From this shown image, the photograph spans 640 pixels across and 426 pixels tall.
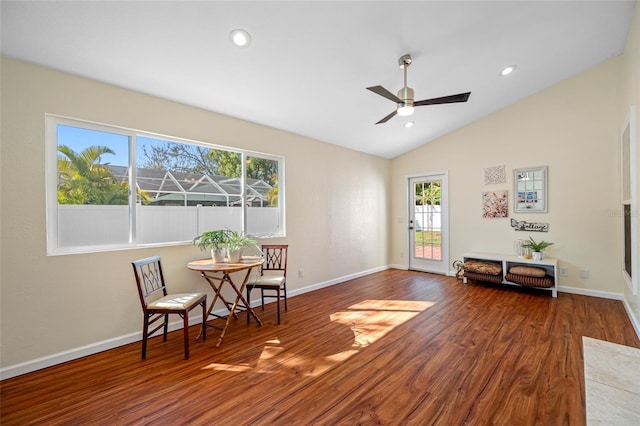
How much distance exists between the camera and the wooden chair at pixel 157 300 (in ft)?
8.05

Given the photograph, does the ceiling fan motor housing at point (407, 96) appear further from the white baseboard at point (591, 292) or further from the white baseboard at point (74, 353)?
the white baseboard at point (591, 292)

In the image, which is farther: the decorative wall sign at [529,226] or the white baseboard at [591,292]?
the decorative wall sign at [529,226]

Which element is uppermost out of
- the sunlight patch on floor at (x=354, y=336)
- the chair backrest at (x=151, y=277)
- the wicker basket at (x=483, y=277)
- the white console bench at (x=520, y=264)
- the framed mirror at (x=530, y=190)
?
the framed mirror at (x=530, y=190)

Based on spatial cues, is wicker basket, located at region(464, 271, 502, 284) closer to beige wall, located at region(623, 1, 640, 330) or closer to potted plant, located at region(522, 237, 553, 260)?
potted plant, located at region(522, 237, 553, 260)

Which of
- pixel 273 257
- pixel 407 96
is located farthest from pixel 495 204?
pixel 273 257

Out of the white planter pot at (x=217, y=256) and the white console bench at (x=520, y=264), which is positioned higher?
the white planter pot at (x=217, y=256)

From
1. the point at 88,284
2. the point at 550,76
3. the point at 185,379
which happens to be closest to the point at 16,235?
the point at 88,284

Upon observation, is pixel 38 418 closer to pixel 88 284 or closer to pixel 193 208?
pixel 88 284

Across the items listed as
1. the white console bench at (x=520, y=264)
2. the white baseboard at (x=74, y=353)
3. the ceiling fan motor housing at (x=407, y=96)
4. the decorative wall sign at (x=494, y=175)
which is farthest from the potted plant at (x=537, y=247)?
the white baseboard at (x=74, y=353)

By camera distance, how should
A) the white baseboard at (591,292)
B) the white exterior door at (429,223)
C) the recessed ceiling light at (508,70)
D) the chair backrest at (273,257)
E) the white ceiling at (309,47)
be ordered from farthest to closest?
the white exterior door at (429,223) < the white baseboard at (591,292) < the chair backrest at (273,257) < the recessed ceiling light at (508,70) < the white ceiling at (309,47)

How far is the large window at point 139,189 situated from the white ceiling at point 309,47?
55 cm

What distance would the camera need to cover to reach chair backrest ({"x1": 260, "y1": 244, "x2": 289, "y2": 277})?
379cm

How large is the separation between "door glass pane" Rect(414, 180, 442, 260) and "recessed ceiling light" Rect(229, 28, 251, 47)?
4.61 m

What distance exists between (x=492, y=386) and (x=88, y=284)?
3532 mm
